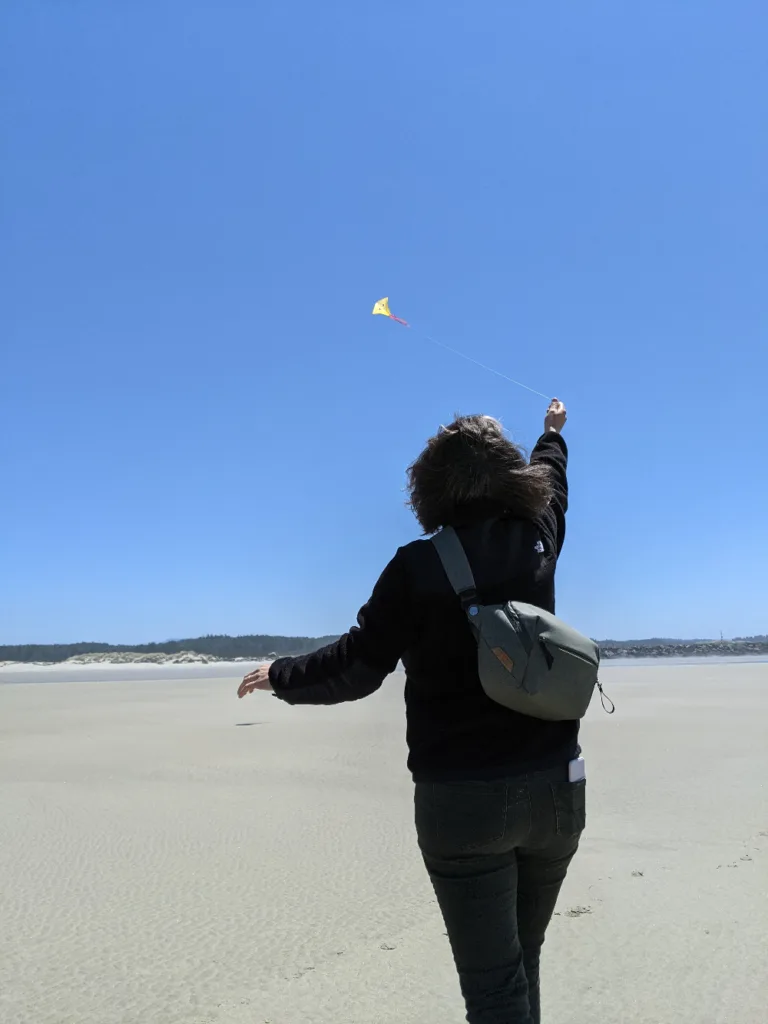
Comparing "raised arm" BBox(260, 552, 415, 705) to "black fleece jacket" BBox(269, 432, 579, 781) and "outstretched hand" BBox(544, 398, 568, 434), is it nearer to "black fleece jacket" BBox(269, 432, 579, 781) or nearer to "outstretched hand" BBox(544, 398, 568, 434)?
"black fleece jacket" BBox(269, 432, 579, 781)

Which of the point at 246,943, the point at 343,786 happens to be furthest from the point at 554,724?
the point at 343,786

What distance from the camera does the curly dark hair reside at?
7.46 feet

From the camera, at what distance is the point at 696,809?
6.90 metres

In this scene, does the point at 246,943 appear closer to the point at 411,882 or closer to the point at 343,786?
the point at 411,882

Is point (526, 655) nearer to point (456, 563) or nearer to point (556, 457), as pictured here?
point (456, 563)

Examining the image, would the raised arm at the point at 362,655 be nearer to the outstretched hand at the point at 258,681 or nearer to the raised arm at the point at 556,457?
the outstretched hand at the point at 258,681

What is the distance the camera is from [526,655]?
1.97 m

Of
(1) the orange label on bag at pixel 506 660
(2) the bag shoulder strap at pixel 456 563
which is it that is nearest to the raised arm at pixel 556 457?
(2) the bag shoulder strap at pixel 456 563

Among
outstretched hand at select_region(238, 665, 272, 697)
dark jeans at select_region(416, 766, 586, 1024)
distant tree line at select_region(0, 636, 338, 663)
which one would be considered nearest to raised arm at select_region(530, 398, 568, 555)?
dark jeans at select_region(416, 766, 586, 1024)

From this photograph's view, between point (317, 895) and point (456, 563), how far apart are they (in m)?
3.51

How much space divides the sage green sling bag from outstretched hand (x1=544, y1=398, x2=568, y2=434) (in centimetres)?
→ 90

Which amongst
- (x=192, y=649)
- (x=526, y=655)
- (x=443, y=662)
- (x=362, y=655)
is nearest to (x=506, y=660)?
(x=526, y=655)

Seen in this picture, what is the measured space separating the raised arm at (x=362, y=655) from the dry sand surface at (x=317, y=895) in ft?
6.18

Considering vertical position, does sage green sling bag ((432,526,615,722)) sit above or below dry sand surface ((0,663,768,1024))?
above
